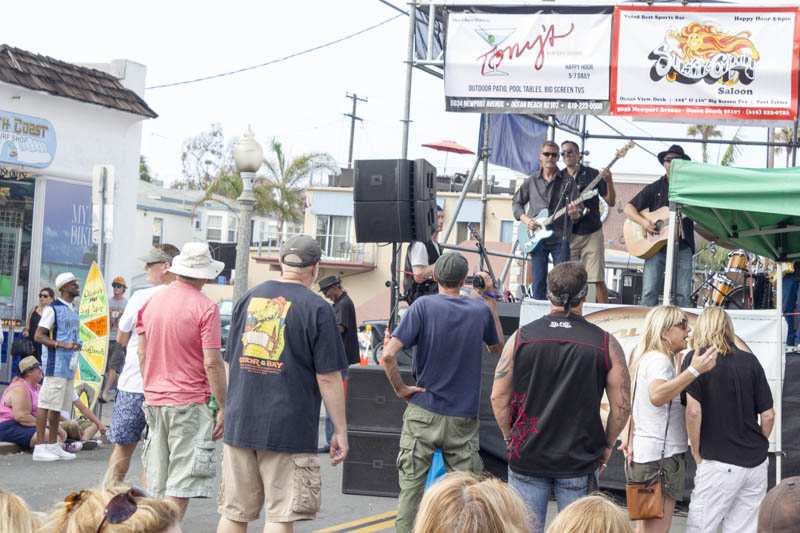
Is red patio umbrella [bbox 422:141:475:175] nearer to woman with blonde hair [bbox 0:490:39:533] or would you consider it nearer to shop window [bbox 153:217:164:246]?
woman with blonde hair [bbox 0:490:39:533]

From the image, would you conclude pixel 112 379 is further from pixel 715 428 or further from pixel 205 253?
pixel 715 428

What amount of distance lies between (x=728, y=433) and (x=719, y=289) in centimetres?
765

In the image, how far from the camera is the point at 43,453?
1019cm

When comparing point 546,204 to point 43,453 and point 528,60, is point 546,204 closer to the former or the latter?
point 528,60

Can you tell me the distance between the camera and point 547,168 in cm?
1117

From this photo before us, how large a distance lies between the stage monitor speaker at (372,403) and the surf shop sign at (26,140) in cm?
848

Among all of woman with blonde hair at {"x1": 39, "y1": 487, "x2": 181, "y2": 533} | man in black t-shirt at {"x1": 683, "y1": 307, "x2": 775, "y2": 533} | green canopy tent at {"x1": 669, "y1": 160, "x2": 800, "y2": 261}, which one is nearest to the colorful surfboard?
green canopy tent at {"x1": 669, "y1": 160, "x2": 800, "y2": 261}

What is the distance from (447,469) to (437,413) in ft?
1.15

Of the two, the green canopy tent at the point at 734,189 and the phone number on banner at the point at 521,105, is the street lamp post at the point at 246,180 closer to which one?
the phone number on banner at the point at 521,105

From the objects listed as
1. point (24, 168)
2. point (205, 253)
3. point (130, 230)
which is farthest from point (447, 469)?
point (130, 230)

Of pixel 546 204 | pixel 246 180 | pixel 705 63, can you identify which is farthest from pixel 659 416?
pixel 246 180

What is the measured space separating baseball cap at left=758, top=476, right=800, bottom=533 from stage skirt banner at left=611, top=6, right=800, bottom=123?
7530mm

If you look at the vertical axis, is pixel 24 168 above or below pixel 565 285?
above

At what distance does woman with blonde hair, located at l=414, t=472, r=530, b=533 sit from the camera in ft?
9.10
